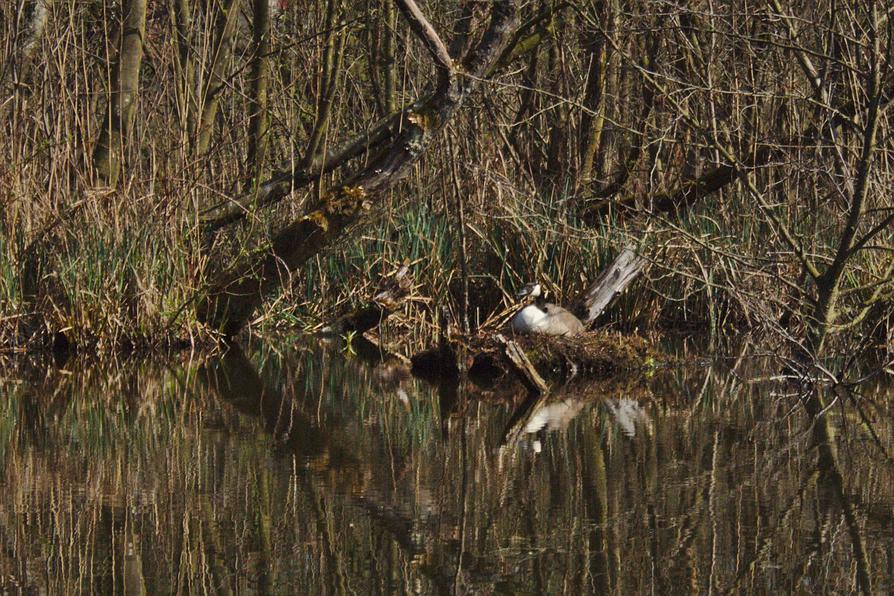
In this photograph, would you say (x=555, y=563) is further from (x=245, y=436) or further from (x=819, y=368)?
(x=819, y=368)

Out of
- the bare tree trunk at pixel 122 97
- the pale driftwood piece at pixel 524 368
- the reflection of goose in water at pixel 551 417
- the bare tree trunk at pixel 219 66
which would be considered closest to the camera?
the reflection of goose in water at pixel 551 417

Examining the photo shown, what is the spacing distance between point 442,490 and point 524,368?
108 inches

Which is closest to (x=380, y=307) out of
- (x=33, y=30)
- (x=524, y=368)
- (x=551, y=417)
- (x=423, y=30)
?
(x=423, y=30)

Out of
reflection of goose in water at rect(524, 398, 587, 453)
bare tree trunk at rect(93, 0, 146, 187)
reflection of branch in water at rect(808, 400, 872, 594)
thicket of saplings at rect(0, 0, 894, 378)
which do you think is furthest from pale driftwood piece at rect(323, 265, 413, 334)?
reflection of branch in water at rect(808, 400, 872, 594)

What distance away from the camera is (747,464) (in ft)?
16.6

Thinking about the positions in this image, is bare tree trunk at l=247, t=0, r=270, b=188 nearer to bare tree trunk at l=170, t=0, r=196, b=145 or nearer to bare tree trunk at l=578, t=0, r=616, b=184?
bare tree trunk at l=170, t=0, r=196, b=145

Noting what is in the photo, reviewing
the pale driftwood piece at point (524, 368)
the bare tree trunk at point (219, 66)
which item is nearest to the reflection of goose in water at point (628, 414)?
the pale driftwood piece at point (524, 368)

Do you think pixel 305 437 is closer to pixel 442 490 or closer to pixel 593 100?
pixel 442 490

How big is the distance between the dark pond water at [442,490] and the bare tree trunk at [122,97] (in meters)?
2.16

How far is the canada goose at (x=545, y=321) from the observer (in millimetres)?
8328

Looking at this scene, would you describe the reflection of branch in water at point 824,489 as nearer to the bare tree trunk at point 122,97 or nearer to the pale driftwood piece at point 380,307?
the pale driftwood piece at point 380,307

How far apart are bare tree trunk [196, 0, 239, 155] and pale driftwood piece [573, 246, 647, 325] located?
3140mm

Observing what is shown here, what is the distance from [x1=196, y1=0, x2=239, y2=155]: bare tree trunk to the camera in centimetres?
1022

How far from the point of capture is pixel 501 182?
9500mm
